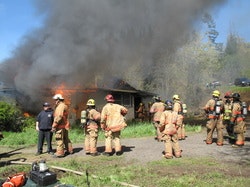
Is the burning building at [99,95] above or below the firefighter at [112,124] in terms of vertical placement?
above

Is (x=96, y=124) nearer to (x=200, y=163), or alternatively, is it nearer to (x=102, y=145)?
(x=102, y=145)

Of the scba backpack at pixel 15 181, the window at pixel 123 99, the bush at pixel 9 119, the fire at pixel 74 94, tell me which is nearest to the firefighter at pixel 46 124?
the scba backpack at pixel 15 181

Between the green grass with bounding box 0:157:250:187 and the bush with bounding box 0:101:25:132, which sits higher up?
the bush with bounding box 0:101:25:132

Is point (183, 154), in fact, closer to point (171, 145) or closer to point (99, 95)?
point (171, 145)

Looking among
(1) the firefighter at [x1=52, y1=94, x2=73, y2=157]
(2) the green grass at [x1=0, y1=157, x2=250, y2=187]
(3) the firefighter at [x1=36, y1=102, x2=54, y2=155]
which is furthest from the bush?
(2) the green grass at [x1=0, y1=157, x2=250, y2=187]

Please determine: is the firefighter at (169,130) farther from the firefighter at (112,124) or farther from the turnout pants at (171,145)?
the firefighter at (112,124)

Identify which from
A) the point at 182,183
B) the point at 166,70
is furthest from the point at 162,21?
the point at 166,70

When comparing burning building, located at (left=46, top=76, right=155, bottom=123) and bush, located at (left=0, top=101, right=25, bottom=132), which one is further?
burning building, located at (left=46, top=76, right=155, bottom=123)

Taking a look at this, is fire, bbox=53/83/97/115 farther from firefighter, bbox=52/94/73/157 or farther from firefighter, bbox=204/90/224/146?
firefighter, bbox=204/90/224/146

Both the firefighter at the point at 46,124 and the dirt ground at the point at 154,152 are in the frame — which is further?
the firefighter at the point at 46,124

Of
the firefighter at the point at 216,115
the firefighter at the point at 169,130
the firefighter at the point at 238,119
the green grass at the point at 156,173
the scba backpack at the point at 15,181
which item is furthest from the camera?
the firefighter at the point at 216,115

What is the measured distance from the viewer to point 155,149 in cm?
1041

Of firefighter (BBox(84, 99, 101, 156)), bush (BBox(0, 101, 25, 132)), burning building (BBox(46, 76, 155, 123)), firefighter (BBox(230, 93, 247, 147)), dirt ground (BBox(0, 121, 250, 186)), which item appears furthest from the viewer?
burning building (BBox(46, 76, 155, 123))

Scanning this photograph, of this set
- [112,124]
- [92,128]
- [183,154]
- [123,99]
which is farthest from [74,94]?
[183,154]
